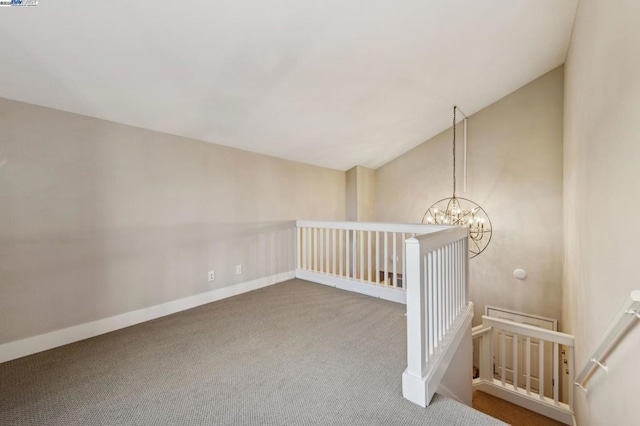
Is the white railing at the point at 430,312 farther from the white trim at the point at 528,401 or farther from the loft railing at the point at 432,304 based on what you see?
the white trim at the point at 528,401

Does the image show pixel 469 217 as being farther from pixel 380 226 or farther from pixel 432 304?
pixel 432 304

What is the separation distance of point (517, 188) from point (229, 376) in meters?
5.31

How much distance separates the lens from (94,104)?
2262 mm

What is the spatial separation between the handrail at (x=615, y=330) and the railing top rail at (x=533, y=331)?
1488mm

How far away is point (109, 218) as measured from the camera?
246 cm

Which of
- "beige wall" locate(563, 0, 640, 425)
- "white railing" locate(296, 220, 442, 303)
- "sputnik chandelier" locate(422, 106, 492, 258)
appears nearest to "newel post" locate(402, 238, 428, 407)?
"white railing" locate(296, 220, 442, 303)

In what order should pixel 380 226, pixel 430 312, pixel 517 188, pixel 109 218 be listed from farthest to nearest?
pixel 517 188
pixel 380 226
pixel 109 218
pixel 430 312

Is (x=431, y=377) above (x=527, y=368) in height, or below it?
above

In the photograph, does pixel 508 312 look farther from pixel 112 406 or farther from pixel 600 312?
pixel 112 406

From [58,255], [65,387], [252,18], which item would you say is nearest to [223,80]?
[252,18]

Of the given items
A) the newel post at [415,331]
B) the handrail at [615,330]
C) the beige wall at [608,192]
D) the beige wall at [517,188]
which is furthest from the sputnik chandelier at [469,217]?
the newel post at [415,331]

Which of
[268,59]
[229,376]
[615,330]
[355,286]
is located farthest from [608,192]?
[229,376]

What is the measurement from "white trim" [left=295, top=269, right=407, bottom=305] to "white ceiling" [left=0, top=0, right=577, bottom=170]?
1873 millimetres

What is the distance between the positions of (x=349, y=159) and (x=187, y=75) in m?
3.33
